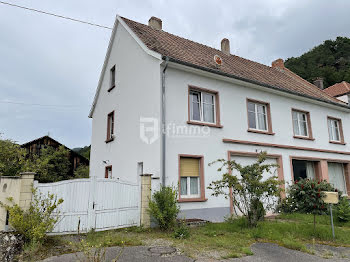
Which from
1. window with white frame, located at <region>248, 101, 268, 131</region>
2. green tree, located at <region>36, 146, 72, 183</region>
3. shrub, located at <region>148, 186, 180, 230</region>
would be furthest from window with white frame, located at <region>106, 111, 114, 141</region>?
window with white frame, located at <region>248, 101, 268, 131</region>

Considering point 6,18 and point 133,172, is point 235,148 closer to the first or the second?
point 133,172

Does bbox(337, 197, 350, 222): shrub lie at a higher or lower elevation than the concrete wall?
lower

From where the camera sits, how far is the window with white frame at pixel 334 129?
598 inches

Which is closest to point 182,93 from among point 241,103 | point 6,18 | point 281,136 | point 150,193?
point 241,103

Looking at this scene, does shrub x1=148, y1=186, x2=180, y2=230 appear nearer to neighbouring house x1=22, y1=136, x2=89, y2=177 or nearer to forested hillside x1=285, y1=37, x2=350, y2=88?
neighbouring house x1=22, y1=136, x2=89, y2=177

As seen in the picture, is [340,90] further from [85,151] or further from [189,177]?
[85,151]

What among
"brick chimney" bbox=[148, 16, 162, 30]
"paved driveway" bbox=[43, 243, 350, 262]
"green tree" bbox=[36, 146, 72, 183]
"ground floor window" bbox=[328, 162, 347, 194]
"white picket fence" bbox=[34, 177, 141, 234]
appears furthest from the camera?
"green tree" bbox=[36, 146, 72, 183]

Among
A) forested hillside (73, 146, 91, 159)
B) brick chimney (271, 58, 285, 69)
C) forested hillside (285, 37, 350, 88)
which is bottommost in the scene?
forested hillside (73, 146, 91, 159)

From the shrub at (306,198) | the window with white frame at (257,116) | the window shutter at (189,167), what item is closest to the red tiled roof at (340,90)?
the window with white frame at (257,116)

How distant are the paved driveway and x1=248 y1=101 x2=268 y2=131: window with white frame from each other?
22.1ft

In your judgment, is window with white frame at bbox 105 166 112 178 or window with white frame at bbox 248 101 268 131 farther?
window with white frame at bbox 105 166 112 178

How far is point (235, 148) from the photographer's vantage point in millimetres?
10453

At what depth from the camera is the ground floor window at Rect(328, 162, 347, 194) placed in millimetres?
14445

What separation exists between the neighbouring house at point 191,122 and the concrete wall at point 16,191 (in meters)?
3.17
